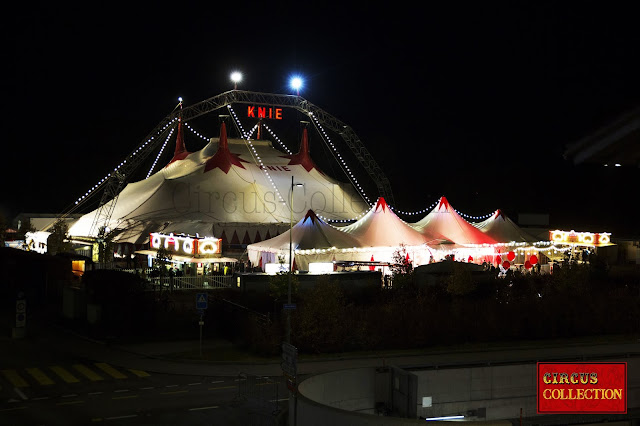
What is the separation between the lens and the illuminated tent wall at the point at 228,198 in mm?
58594

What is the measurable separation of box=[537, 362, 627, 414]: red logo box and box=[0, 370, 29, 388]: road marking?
15.9 m

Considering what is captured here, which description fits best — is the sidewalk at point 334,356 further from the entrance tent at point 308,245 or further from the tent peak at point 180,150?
the tent peak at point 180,150

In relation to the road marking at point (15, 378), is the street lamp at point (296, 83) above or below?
above

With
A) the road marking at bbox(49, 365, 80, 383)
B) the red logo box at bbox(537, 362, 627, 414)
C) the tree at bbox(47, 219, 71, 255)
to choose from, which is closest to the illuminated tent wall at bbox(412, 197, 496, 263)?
the tree at bbox(47, 219, 71, 255)

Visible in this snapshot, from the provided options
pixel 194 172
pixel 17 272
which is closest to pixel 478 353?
pixel 17 272

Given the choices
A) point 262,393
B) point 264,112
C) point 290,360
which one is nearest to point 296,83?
point 264,112

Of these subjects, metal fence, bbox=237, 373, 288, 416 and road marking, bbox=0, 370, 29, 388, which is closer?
metal fence, bbox=237, 373, 288, 416

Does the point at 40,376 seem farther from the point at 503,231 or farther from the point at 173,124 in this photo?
the point at 173,124

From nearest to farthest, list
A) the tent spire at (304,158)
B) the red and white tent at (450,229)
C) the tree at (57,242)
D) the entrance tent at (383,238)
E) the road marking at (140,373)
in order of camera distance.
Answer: the road marking at (140,373)
the entrance tent at (383,238)
the red and white tent at (450,229)
the tree at (57,242)
the tent spire at (304,158)

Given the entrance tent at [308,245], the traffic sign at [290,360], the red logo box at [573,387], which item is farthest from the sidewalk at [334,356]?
the entrance tent at [308,245]

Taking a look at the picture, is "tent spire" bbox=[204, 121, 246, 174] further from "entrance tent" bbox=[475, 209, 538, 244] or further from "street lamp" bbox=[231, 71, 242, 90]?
"entrance tent" bbox=[475, 209, 538, 244]

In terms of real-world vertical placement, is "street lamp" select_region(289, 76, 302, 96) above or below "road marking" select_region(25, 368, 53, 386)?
above

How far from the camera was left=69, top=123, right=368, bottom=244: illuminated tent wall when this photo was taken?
58.6m

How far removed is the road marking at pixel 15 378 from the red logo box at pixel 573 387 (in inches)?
627
